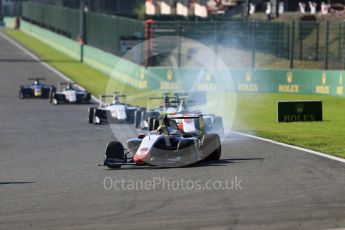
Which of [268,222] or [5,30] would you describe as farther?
[5,30]

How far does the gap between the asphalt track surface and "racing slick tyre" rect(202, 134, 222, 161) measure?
219mm

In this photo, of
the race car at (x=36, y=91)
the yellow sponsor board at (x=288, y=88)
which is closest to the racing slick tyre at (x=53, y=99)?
the race car at (x=36, y=91)

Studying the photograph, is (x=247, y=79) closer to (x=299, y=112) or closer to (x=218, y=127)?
(x=299, y=112)

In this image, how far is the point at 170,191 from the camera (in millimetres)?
17000

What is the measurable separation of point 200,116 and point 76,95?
18.8 metres

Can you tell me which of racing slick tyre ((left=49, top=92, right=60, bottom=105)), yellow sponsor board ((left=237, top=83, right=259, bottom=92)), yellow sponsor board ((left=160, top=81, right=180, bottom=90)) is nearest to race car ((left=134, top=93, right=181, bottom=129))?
racing slick tyre ((left=49, top=92, right=60, bottom=105))

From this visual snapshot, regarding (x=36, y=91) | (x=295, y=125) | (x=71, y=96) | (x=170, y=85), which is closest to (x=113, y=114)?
(x=295, y=125)

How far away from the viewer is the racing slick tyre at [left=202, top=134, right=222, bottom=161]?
21.2m

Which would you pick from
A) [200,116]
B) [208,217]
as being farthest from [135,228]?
[200,116]

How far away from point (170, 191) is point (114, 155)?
12.0 ft

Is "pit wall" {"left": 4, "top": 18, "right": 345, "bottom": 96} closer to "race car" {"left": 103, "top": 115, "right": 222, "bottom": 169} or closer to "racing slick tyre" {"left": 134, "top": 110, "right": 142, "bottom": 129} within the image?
"racing slick tyre" {"left": 134, "top": 110, "right": 142, "bottom": 129}

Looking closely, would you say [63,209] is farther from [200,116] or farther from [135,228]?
[200,116]

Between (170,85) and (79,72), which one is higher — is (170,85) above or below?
below

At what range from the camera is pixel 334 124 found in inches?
1233
